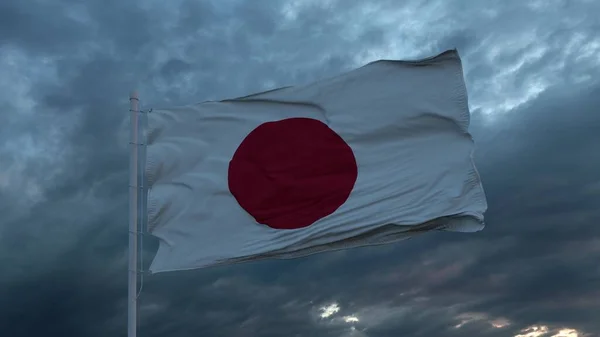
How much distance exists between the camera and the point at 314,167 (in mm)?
15586

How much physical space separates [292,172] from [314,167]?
43 centimetres

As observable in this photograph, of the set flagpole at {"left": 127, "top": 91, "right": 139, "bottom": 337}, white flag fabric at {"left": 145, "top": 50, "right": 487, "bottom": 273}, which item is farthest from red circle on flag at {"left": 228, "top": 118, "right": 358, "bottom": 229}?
flagpole at {"left": 127, "top": 91, "right": 139, "bottom": 337}

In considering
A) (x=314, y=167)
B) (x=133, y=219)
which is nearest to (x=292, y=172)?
(x=314, y=167)

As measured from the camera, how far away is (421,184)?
15.0 m

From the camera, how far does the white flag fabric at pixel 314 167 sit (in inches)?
587

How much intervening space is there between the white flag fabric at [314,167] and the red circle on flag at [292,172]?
2 cm

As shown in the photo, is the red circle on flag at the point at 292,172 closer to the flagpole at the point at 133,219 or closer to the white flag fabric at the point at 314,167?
the white flag fabric at the point at 314,167

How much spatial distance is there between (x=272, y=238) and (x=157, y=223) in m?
2.22

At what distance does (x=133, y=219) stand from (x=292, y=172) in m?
3.18

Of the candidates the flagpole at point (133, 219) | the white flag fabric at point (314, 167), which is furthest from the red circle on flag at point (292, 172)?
the flagpole at point (133, 219)

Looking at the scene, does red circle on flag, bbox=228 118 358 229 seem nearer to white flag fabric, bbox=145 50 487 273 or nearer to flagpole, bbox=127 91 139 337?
white flag fabric, bbox=145 50 487 273

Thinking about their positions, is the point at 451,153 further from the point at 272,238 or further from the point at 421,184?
the point at 272,238

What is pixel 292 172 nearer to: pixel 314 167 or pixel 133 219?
pixel 314 167

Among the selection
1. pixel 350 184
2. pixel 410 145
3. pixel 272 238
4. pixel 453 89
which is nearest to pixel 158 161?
pixel 272 238
